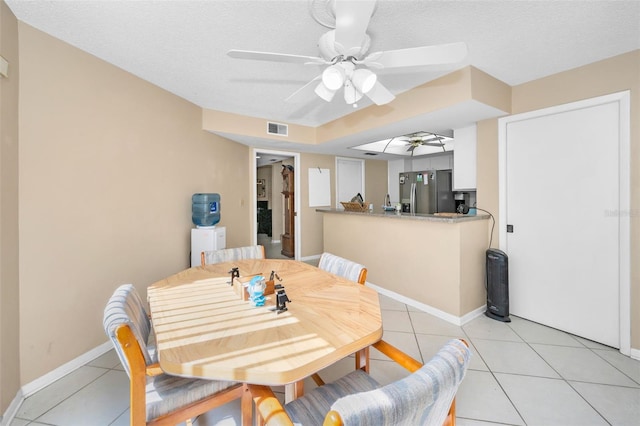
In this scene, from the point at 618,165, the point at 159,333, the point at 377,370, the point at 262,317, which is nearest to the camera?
the point at 159,333

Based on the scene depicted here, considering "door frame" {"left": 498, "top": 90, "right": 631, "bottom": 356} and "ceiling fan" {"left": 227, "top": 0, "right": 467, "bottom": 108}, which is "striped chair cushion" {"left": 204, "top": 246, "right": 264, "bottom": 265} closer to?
"ceiling fan" {"left": 227, "top": 0, "right": 467, "bottom": 108}

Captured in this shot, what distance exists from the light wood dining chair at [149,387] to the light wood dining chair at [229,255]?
904 mm

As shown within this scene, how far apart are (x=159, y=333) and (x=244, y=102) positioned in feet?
9.38

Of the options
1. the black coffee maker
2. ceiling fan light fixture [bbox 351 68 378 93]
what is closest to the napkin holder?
ceiling fan light fixture [bbox 351 68 378 93]

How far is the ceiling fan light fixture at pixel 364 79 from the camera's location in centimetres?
156

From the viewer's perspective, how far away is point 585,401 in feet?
5.39

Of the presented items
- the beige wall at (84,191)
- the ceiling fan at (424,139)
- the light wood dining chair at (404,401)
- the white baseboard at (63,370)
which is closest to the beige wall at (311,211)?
the ceiling fan at (424,139)

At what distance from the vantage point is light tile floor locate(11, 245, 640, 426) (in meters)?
1.53

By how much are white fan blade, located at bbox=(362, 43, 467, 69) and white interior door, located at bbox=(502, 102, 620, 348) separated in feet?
5.82

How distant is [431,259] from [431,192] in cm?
205

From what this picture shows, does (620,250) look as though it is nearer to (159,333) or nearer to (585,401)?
(585,401)

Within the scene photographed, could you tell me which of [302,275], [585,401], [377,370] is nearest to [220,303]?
[302,275]

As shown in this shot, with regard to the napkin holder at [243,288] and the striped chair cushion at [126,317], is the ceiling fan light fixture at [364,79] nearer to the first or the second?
the napkin holder at [243,288]

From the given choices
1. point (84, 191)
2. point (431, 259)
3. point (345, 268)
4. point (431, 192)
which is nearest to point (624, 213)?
point (431, 259)
